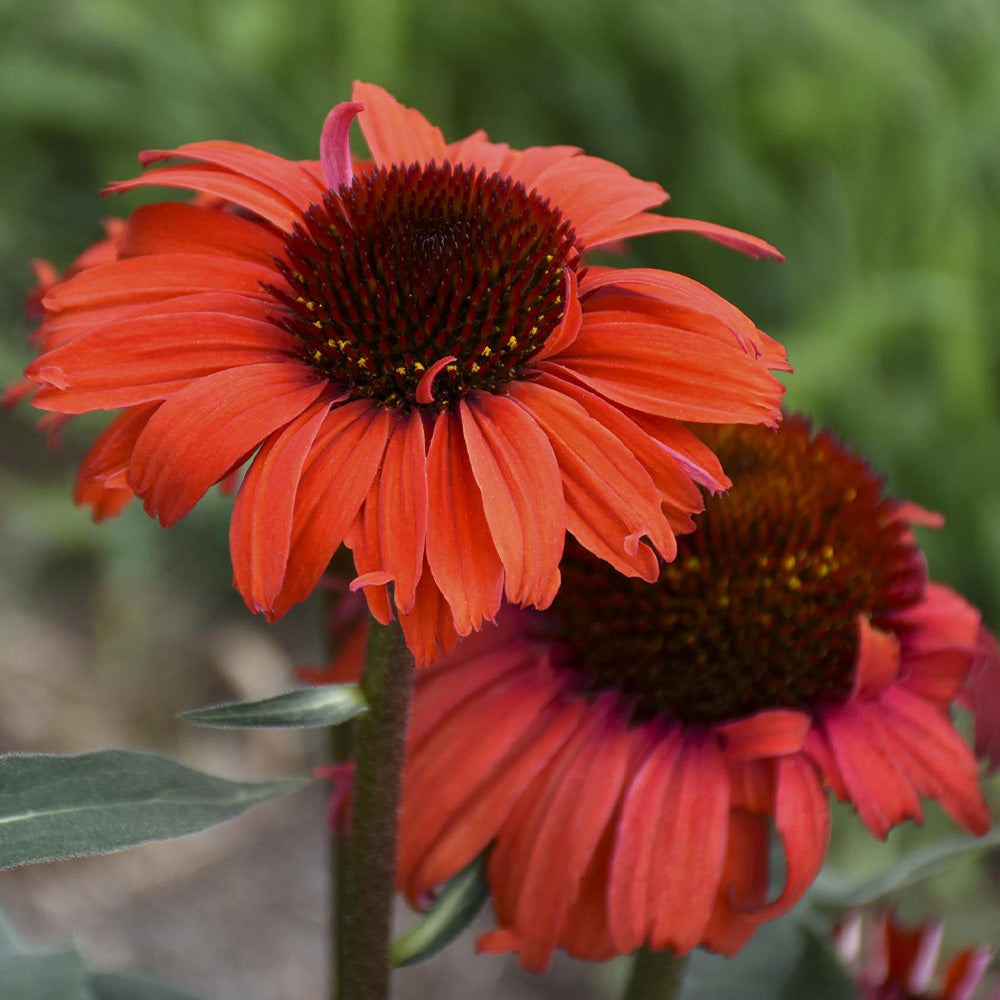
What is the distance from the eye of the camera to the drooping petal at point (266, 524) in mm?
388

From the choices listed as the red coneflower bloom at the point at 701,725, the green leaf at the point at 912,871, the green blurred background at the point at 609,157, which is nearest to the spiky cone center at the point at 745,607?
the red coneflower bloom at the point at 701,725

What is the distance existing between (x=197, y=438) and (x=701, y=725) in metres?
0.26

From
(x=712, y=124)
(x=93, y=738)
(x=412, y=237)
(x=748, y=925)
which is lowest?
(x=93, y=738)

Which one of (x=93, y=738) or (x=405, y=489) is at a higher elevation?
(x=405, y=489)

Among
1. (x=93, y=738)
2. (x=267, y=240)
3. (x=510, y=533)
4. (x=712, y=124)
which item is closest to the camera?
(x=510, y=533)

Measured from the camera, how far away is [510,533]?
0.40 m

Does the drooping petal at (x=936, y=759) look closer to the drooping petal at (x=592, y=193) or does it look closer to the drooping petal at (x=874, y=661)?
the drooping petal at (x=874, y=661)

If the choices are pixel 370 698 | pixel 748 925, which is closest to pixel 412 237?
pixel 370 698

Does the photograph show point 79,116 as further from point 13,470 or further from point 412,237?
point 412,237

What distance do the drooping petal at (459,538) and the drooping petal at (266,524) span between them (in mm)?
44

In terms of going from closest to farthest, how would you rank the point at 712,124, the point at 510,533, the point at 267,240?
the point at 510,533 → the point at 267,240 → the point at 712,124

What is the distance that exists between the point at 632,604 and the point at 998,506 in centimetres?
136

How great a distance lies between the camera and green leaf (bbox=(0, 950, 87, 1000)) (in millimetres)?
551

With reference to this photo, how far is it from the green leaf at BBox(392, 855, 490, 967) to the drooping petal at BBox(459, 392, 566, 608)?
15 cm
